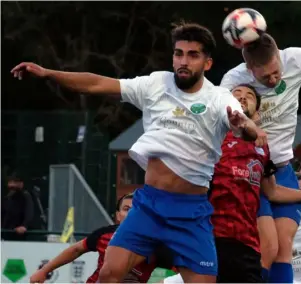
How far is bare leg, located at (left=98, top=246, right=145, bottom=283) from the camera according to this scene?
8.50 meters

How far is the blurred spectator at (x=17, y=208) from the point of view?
17.9m

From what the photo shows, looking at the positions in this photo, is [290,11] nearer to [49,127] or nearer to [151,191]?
[49,127]

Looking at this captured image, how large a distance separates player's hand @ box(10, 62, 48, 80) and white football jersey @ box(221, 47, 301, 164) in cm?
152

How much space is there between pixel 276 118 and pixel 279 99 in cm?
14

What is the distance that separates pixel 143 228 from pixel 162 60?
20454mm

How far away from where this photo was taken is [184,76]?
852cm

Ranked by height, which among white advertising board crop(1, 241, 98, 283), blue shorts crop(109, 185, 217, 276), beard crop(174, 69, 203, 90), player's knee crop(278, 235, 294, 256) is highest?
beard crop(174, 69, 203, 90)

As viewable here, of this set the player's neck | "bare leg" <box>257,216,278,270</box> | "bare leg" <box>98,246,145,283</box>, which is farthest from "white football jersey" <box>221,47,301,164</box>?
"bare leg" <box>98,246,145,283</box>

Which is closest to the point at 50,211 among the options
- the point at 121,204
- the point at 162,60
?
the point at 121,204

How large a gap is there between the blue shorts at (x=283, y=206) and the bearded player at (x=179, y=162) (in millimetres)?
934

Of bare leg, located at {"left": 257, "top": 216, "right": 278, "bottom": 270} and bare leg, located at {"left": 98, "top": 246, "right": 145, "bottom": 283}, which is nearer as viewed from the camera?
bare leg, located at {"left": 98, "top": 246, "right": 145, "bottom": 283}

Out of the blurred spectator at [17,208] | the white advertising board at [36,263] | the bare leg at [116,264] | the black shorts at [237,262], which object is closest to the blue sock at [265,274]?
the black shorts at [237,262]

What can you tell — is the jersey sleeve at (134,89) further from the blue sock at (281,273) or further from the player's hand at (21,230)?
the player's hand at (21,230)

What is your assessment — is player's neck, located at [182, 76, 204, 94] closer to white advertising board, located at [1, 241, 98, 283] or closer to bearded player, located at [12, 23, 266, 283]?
bearded player, located at [12, 23, 266, 283]
